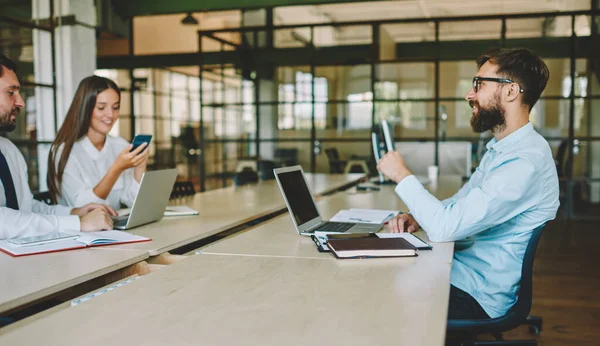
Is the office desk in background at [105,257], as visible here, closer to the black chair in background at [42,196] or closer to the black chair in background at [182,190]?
the black chair in background at [182,190]

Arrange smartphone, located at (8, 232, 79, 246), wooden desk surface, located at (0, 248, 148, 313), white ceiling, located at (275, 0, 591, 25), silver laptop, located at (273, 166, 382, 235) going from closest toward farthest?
wooden desk surface, located at (0, 248, 148, 313) → smartphone, located at (8, 232, 79, 246) → silver laptop, located at (273, 166, 382, 235) → white ceiling, located at (275, 0, 591, 25)

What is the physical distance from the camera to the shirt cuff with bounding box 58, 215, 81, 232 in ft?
7.43

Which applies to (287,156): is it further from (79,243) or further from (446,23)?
(79,243)

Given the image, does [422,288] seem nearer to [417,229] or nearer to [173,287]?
[173,287]

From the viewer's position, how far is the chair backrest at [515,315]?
6.56 feet

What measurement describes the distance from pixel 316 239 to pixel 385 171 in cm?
39

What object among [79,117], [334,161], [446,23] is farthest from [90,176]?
[446,23]

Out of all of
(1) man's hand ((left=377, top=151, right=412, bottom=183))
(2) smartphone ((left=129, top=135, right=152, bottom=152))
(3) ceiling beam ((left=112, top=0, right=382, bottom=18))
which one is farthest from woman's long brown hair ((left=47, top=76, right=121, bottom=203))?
(3) ceiling beam ((left=112, top=0, right=382, bottom=18))

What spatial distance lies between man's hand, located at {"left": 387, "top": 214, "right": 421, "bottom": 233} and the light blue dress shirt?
28 cm

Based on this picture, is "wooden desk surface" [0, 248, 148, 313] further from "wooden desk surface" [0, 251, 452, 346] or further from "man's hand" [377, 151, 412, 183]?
"man's hand" [377, 151, 412, 183]

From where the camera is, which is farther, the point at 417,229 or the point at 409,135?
the point at 409,135

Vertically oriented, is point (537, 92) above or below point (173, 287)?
above

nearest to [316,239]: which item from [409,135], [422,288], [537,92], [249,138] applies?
[422,288]

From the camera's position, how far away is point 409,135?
28.3ft
